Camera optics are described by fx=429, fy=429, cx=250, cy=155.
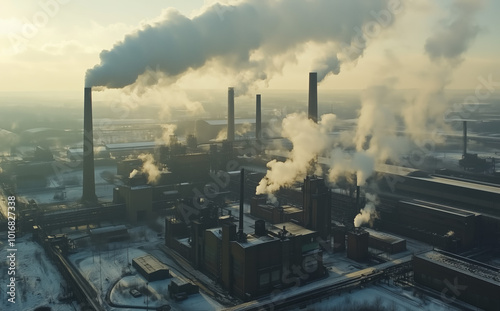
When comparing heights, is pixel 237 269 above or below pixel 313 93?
below

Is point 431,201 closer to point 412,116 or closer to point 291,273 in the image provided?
point 291,273

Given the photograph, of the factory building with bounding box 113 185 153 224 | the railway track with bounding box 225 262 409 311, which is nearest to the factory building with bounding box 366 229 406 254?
the railway track with bounding box 225 262 409 311

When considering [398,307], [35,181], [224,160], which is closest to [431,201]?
[398,307]

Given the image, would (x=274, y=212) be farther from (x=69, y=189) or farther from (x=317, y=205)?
(x=69, y=189)

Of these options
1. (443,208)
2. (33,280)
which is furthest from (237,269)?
(443,208)

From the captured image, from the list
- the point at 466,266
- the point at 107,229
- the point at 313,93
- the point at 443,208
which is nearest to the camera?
the point at 466,266

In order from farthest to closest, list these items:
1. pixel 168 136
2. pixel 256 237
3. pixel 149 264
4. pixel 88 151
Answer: pixel 168 136
pixel 88 151
pixel 149 264
pixel 256 237

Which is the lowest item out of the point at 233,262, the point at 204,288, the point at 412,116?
the point at 204,288
